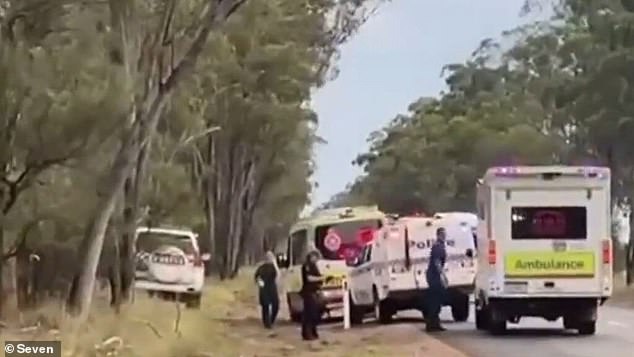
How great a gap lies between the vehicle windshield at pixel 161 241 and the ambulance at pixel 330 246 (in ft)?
7.40

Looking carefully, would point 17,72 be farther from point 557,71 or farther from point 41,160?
point 557,71

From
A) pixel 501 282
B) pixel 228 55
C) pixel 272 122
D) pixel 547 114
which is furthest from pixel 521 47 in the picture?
pixel 501 282

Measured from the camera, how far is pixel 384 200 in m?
94.4

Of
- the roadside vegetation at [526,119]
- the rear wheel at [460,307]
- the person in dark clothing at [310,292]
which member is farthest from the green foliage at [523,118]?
the person in dark clothing at [310,292]

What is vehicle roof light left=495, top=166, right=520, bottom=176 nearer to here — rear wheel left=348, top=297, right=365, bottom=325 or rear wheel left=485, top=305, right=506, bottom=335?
rear wheel left=485, top=305, right=506, bottom=335

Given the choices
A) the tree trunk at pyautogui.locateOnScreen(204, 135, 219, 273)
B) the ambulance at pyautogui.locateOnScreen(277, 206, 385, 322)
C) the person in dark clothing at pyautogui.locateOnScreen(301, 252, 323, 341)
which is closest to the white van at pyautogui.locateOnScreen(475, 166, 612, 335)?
the person in dark clothing at pyautogui.locateOnScreen(301, 252, 323, 341)

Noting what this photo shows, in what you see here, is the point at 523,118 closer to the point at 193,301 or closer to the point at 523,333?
the point at 193,301

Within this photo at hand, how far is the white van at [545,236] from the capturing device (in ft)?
81.1

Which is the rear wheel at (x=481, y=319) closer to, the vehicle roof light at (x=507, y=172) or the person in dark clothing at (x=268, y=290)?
the vehicle roof light at (x=507, y=172)

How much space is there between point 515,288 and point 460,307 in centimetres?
613

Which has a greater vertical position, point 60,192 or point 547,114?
point 547,114

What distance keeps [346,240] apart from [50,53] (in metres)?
10.1

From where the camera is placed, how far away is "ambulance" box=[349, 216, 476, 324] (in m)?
28.8

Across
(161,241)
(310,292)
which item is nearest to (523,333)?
(310,292)
